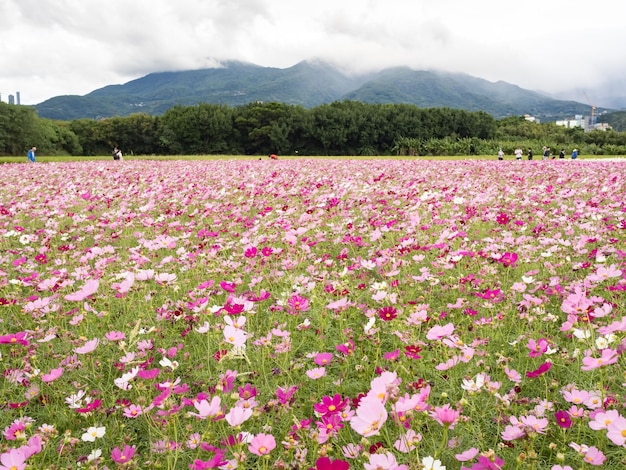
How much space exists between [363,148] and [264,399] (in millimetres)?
55119

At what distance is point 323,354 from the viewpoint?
181cm

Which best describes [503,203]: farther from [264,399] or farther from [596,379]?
[264,399]

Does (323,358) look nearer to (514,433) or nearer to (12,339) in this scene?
(514,433)

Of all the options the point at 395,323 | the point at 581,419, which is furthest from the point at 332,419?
the point at 395,323

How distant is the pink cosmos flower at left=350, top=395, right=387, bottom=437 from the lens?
3.50 ft

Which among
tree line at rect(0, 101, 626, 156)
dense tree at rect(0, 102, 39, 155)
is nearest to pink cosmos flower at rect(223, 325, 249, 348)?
dense tree at rect(0, 102, 39, 155)

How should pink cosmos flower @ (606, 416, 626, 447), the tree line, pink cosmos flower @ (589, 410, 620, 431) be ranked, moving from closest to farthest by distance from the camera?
pink cosmos flower @ (606, 416, 626, 447) < pink cosmos flower @ (589, 410, 620, 431) < the tree line

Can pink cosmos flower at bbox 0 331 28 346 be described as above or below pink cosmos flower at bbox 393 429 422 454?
above

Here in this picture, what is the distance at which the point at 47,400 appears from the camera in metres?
2.02

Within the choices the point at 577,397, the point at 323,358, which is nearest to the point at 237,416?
the point at 323,358

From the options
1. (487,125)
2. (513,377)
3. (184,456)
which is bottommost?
(184,456)

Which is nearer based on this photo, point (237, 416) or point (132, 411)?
point (237, 416)

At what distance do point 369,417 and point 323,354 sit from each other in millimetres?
725

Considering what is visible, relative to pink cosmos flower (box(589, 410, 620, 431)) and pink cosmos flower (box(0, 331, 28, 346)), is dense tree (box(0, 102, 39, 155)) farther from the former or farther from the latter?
pink cosmos flower (box(589, 410, 620, 431))
